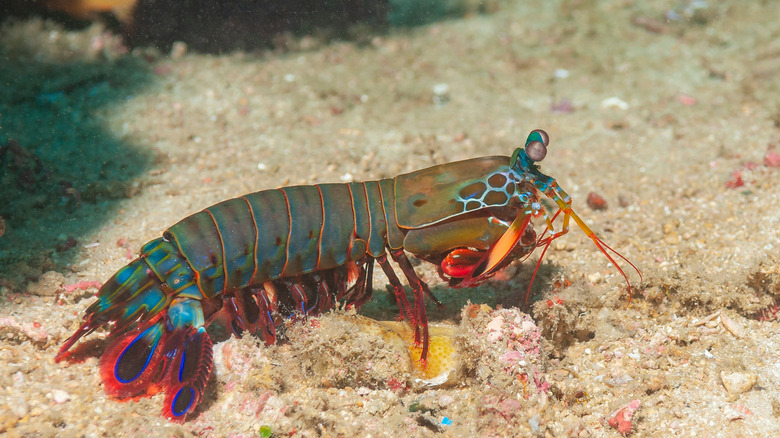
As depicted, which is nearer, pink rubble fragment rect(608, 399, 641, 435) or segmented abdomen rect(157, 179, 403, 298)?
pink rubble fragment rect(608, 399, 641, 435)

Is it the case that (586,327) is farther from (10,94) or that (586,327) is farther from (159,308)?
(10,94)

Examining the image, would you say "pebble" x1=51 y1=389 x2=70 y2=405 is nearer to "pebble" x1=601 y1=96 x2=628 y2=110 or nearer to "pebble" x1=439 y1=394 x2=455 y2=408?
"pebble" x1=439 y1=394 x2=455 y2=408

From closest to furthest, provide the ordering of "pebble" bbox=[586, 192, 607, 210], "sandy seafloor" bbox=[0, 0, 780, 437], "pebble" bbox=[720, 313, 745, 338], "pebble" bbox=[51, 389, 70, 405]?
"pebble" bbox=[51, 389, 70, 405] < "sandy seafloor" bbox=[0, 0, 780, 437] < "pebble" bbox=[720, 313, 745, 338] < "pebble" bbox=[586, 192, 607, 210]

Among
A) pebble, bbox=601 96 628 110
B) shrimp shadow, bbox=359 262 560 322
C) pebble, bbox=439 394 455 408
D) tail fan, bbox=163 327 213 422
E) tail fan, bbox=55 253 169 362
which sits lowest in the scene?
shrimp shadow, bbox=359 262 560 322

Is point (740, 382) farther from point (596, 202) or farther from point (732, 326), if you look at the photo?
point (596, 202)

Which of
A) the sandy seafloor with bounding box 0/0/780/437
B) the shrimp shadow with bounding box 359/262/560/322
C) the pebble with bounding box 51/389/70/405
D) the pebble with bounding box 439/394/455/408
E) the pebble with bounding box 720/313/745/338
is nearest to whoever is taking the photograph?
the pebble with bounding box 51/389/70/405

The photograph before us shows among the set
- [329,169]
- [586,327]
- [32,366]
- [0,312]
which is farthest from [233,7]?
[586,327]

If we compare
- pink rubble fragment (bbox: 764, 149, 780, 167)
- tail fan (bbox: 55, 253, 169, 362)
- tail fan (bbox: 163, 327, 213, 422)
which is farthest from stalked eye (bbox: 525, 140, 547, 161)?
pink rubble fragment (bbox: 764, 149, 780, 167)
